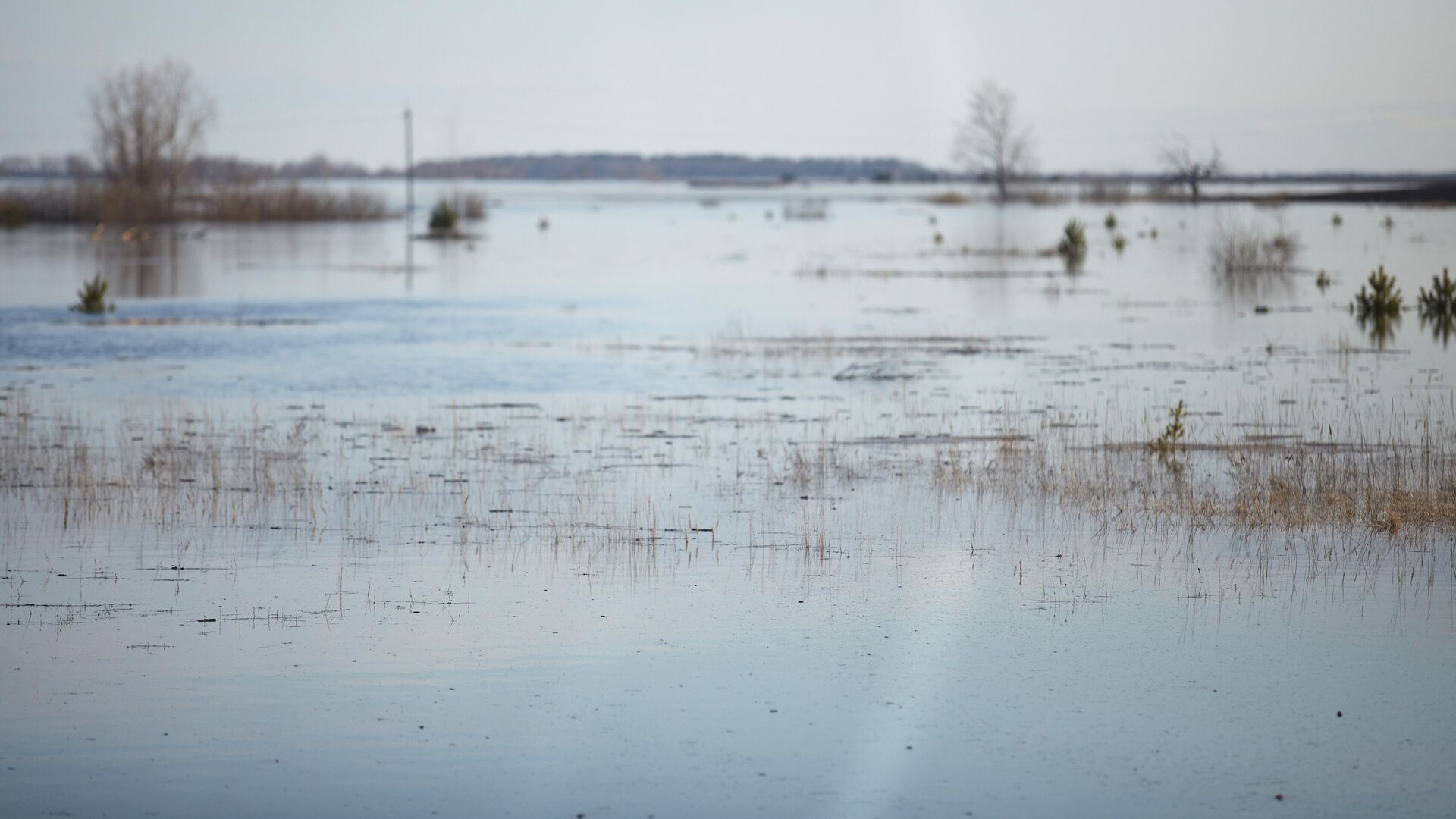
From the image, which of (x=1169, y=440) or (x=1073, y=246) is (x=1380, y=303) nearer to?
(x=1169, y=440)

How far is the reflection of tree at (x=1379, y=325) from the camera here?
20.0 meters

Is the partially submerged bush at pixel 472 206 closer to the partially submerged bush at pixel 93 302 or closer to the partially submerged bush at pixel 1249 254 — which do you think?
the partially submerged bush at pixel 1249 254

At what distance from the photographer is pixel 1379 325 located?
21.7 meters

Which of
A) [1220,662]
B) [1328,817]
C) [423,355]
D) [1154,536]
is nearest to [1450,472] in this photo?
[1154,536]

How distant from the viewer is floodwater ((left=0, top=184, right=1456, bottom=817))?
5.35 meters

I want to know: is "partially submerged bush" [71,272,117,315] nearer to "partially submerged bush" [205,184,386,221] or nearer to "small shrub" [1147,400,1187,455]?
"small shrub" [1147,400,1187,455]

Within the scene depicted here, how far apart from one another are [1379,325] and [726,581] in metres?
17.2

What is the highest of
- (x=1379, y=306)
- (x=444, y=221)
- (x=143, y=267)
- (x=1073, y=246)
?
(x=444, y=221)

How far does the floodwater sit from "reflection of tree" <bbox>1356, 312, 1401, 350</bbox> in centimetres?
43

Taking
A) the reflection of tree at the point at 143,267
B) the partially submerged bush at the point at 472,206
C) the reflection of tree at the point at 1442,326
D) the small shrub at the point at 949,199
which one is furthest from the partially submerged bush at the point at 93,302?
the small shrub at the point at 949,199

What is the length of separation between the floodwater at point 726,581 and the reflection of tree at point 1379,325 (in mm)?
428

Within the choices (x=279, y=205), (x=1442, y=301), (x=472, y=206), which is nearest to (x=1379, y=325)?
(x=1442, y=301)

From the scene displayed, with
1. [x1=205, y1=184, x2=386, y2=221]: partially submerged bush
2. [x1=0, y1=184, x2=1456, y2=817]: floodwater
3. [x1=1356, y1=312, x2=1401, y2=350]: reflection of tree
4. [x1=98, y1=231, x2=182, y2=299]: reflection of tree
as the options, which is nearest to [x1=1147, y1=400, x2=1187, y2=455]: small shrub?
[x1=0, y1=184, x2=1456, y2=817]: floodwater

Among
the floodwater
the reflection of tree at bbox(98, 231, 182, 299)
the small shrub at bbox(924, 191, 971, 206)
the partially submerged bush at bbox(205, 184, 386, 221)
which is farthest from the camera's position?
the small shrub at bbox(924, 191, 971, 206)
